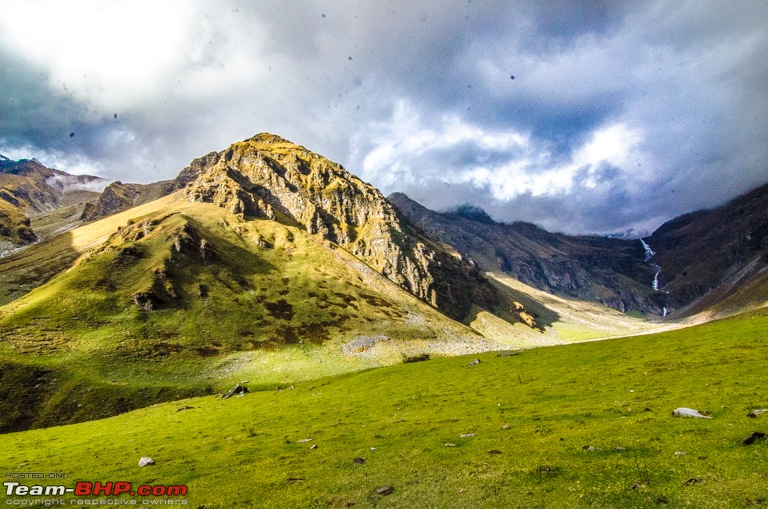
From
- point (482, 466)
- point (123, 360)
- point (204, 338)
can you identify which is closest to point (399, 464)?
point (482, 466)

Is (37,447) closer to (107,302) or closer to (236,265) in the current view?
(107,302)

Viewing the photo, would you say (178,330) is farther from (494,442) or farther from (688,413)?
(688,413)

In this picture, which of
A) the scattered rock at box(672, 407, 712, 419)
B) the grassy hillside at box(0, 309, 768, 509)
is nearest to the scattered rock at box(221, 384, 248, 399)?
the grassy hillside at box(0, 309, 768, 509)

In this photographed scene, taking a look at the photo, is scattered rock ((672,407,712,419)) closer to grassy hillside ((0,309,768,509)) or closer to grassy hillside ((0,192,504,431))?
grassy hillside ((0,309,768,509))

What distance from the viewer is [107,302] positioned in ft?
395

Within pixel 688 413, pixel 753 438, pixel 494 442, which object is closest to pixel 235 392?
pixel 494 442

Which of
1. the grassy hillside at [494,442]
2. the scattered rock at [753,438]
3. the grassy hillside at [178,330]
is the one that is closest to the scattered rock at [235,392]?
the grassy hillside at [494,442]

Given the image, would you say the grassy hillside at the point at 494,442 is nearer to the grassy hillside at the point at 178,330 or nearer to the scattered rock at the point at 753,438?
the scattered rock at the point at 753,438

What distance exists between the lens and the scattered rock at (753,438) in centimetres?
1748

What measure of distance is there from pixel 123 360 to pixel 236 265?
8899 centimetres

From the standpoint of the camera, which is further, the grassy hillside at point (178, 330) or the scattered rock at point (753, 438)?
the grassy hillside at point (178, 330)

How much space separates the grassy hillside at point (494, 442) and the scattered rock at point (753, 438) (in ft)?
1.28

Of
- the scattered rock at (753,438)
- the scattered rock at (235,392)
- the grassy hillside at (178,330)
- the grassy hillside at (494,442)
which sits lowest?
the scattered rock at (235,392)

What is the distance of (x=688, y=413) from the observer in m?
23.0
